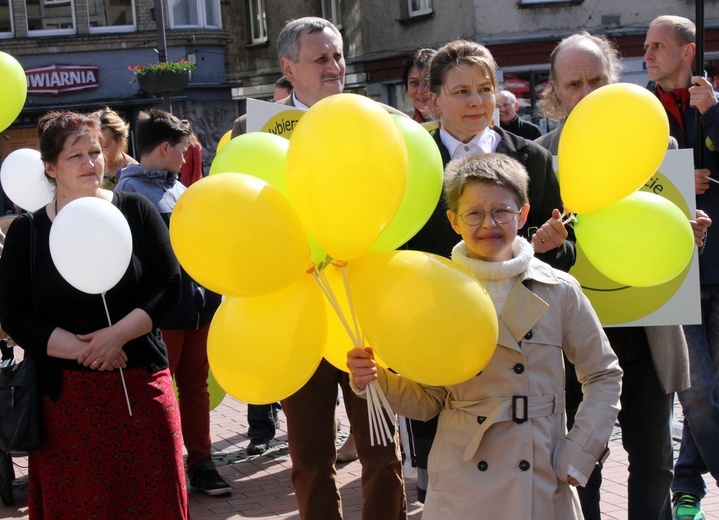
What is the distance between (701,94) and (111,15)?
2371cm

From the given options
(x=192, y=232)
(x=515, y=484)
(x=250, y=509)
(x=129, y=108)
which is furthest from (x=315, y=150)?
(x=129, y=108)

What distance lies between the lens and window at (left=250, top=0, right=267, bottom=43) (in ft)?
102

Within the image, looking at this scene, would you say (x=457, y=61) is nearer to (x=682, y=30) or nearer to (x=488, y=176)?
(x=488, y=176)

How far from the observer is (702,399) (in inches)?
195

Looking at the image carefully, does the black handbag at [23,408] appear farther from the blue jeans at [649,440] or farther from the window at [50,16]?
the window at [50,16]

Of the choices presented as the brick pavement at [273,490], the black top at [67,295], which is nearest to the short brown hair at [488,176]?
the black top at [67,295]

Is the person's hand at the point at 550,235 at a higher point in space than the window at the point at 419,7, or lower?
lower

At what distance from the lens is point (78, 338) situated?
4.02 meters

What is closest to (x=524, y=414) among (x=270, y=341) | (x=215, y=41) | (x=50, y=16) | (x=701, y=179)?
(x=270, y=341)

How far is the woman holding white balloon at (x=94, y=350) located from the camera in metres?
4.01

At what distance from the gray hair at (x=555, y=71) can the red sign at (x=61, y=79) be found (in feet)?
73.6

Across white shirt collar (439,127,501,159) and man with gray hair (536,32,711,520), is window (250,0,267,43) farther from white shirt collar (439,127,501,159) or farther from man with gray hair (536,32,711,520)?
white shirt collar (439,127,501,159)

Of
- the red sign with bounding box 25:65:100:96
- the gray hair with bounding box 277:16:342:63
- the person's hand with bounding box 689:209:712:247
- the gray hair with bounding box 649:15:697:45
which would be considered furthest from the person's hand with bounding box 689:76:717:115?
the red sign with bounding box 25:65:100:96

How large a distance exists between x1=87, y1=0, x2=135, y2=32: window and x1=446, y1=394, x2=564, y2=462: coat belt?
2462cm
